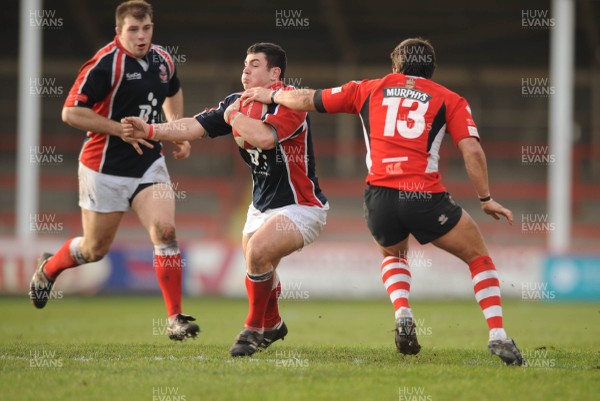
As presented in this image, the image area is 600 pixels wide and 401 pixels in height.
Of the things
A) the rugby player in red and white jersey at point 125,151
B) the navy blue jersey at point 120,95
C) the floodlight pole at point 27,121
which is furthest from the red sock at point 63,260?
the floodlight pole at point 27,121

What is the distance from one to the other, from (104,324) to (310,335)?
2.80 m

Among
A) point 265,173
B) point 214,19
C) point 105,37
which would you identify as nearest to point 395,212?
point 265,173

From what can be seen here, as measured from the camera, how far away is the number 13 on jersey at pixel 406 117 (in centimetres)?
605

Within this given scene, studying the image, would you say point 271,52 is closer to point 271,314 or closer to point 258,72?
point 258,72

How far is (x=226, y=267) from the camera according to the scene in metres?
16.1

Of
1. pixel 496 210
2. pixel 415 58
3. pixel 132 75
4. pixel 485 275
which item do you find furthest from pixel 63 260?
pixel 496 210

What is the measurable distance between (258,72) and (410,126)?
4.35 ft

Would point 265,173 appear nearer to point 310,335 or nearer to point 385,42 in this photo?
point 310,335

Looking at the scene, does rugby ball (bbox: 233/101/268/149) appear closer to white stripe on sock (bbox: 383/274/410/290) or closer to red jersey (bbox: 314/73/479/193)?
red jersey (bbox: 314/73/479/193)

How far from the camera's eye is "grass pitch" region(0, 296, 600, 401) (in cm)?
495

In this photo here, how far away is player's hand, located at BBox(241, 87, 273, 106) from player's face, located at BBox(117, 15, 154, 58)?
1261mm

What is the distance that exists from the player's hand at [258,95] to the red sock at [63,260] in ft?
7.51

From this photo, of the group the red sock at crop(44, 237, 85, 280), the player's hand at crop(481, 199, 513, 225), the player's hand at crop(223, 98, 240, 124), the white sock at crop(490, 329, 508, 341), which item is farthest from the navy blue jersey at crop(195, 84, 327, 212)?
the red sock at crop(44, 237, 85, 280)

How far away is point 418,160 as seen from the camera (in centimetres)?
605
